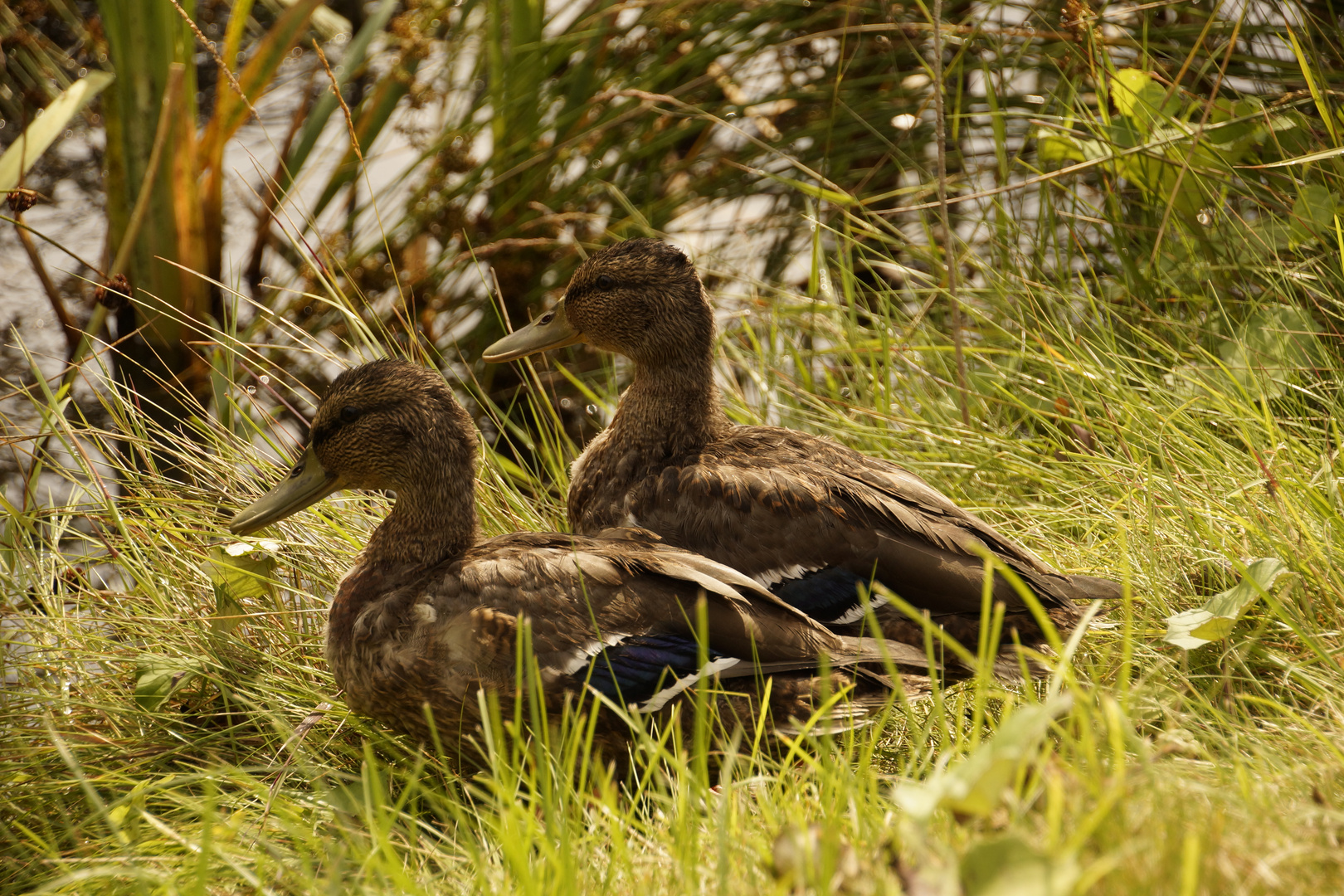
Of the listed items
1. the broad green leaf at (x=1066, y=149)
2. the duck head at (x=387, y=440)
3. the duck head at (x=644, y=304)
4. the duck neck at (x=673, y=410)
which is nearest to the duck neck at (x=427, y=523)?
the duck head at (x=387, y=440)

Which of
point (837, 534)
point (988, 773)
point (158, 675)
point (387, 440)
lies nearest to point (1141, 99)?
point (837, 534)

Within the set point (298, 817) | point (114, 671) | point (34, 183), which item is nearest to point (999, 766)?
point (298, 817)

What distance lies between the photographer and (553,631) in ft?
7.51

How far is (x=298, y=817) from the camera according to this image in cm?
210

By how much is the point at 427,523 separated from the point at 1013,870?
169cm

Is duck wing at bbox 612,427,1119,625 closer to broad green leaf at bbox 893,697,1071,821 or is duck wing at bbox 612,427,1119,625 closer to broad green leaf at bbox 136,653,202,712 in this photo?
broad green leaf at bbox 136,653,202,712

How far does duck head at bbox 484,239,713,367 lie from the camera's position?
3260mm

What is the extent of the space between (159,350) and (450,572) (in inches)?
98.2

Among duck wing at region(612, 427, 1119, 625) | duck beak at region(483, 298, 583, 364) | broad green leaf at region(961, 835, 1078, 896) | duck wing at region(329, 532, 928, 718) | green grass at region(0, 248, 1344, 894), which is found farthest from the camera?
duck beak at region(483, 298, 583, 364)

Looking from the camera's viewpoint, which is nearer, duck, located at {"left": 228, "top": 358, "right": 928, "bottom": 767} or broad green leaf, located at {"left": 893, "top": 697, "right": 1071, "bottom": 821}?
broad green leaf, located at {"left": 893, "top": 697, "right": 1071, "bottom": 821}

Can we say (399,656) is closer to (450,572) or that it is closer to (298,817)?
(450,572)

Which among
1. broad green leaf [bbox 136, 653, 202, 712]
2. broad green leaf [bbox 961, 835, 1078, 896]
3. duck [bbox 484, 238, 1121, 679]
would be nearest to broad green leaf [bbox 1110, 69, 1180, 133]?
duck [bbox 484, 238, 1121, 679]

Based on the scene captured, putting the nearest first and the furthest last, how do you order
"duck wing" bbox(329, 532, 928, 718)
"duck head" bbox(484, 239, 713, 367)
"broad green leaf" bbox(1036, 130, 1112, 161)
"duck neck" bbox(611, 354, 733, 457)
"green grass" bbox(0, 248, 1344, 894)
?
1. "green grass" bbox(0, 248, 1344, 894)
2. "duck wing" bbox(329, 532, 928, 718)
3. "duck neck" bbox(611, 354, 733, 457)
4. "duck head" bbox(484, 239, 713, 367)
5. "broad green leaf" bbox(1036, 130, 1112, 161)

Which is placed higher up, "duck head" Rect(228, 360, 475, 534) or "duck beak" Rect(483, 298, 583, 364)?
"duck beak" Rect(483, 298, 583, 364)
